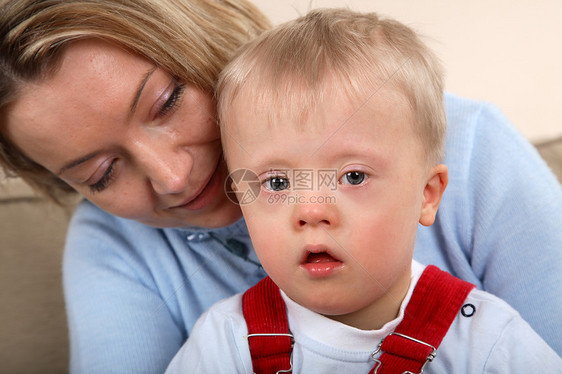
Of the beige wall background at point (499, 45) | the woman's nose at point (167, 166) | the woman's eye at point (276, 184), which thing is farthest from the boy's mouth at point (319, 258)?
the beige wall background at point (499, 45)

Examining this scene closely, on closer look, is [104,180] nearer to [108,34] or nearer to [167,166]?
[167,166]

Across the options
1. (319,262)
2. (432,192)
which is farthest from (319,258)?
(432,192)

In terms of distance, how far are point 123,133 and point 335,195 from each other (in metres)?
0.38

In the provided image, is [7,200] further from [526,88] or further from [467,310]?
[526,88]

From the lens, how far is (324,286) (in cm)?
77

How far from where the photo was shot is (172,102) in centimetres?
91

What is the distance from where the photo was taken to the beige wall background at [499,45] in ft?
6.16

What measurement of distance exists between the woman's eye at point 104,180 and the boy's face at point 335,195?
0.92 feet

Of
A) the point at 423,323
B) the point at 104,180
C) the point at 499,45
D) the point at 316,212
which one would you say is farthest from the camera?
the point at 499,45

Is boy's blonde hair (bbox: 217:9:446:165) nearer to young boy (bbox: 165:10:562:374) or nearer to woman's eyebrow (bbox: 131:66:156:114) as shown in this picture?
young boy (bbox: 165:10:562:374)

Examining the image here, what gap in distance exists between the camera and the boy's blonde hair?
0.77 meters

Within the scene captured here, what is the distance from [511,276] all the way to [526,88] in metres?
1.24

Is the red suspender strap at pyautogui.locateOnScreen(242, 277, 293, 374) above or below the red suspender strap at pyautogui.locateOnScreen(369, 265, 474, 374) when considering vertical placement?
below

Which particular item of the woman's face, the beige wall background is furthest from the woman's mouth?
the beige wall background
